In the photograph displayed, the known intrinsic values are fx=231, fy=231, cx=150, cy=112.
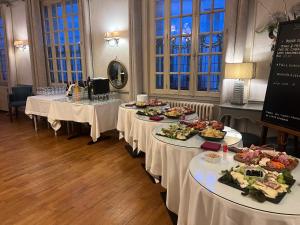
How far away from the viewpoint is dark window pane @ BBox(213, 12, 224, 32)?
3.80 m

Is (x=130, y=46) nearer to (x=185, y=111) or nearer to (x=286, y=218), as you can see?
(x=185, y=111)

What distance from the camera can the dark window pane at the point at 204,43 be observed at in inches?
156

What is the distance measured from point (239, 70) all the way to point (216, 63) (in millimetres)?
739

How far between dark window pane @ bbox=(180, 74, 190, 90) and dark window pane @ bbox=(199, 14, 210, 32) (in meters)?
0.85

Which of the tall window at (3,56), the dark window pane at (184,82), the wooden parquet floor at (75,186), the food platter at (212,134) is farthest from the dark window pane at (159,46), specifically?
the tall window at (3,56)

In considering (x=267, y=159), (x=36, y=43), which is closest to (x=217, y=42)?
(x=267, y=159)

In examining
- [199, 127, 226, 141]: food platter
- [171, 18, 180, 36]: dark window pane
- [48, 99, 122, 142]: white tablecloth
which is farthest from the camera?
[171, 18, 180, 36]: dark window pane

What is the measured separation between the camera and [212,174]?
4.93 ft

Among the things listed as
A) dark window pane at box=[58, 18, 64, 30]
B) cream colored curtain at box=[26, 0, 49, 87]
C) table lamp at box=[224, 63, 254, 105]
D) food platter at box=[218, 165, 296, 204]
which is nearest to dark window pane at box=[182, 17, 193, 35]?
table lamp at box=[224, 63, 254, 105]

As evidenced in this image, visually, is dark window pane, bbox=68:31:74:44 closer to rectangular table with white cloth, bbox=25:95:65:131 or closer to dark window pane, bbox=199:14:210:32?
rectangular table with white cloth, bbox=25:95:65:131

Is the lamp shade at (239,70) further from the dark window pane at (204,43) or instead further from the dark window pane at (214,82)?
the dark window pane at (204,43)

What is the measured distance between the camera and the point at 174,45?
430cm

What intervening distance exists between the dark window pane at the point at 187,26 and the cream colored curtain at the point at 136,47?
852 millimetres

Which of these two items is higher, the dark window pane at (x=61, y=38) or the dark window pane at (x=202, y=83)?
the dark window pane at (x=61, y=38)
